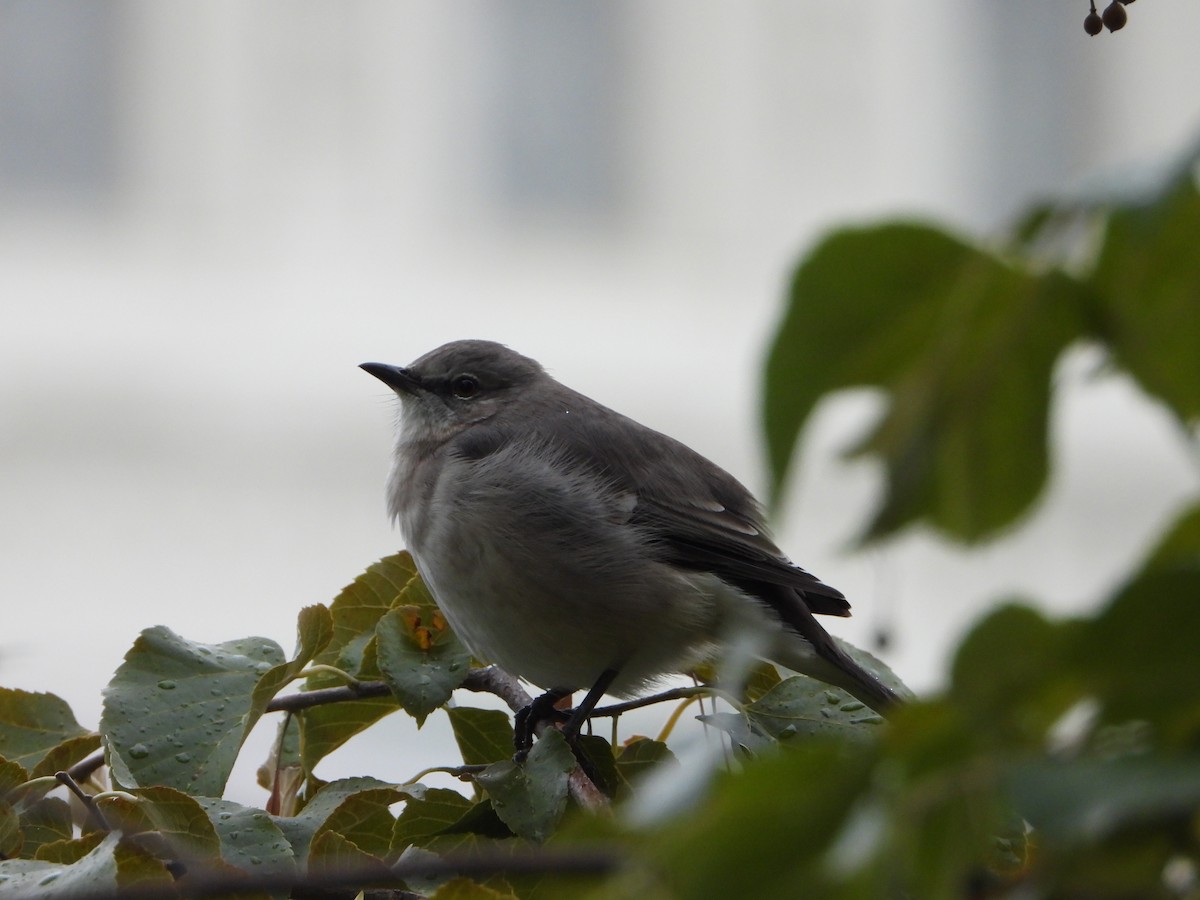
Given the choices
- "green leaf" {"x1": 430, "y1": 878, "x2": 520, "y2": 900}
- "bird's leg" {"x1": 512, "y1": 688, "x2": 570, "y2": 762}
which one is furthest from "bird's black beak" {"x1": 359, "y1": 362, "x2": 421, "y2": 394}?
"green leaf" {"x1": 430, "y1": 878, "x2": 520, "y2": 900}

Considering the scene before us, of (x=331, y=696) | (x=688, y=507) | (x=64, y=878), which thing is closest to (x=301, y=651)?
(x=331, y=696)

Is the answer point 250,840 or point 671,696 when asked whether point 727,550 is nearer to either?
point 671,696

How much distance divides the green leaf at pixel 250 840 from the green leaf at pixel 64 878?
19cm

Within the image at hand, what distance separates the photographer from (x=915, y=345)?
2.03 feet

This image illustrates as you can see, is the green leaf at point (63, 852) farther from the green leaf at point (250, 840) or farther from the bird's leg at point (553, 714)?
the bird's leg at point (553, 714)

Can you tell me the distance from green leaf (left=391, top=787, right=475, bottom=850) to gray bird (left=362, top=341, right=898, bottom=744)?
3.60 feet

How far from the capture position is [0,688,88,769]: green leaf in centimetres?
190

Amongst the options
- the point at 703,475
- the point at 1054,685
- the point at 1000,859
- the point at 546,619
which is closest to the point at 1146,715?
the point at 1054,685

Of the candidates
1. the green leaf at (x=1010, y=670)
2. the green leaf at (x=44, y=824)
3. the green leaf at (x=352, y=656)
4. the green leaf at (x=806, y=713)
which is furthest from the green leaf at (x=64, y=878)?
the green leaf at (x=1010, y=670)

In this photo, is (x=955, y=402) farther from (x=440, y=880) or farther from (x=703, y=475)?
(x=703, y=475)

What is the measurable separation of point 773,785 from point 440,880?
3.29ft

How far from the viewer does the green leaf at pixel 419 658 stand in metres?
1.85

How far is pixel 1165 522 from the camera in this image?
0.58 m

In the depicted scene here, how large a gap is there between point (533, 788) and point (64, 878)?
0.57 metres
